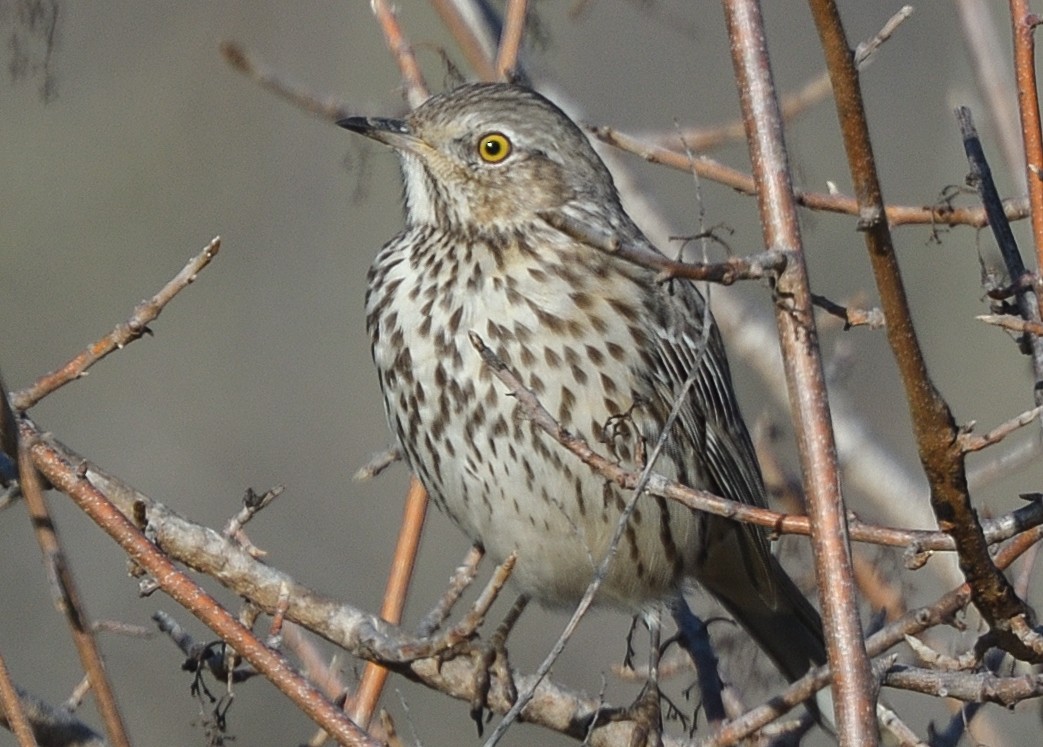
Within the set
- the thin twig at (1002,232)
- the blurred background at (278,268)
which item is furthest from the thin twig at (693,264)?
the blurred background at (278,268)

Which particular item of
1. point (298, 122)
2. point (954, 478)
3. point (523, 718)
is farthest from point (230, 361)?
point (954, 478)

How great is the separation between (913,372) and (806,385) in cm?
14

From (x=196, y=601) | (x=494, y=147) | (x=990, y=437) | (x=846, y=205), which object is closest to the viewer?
(x=990, y=437)

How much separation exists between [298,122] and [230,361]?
2.59 metres

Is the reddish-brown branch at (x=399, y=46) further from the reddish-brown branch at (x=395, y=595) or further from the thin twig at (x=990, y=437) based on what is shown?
the thin twig at (x=990, y=437)

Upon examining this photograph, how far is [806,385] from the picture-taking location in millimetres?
2215

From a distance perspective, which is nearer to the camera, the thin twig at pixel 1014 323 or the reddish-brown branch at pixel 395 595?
the thin twig at pixel 1014 323

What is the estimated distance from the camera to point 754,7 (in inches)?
89.4

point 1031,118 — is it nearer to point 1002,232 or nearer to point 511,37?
point 1002,232

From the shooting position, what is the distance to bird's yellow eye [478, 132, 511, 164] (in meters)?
4.64

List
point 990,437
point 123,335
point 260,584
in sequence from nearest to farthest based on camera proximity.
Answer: point 990,437 → point 123,335 → point 260,584

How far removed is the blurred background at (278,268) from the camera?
34.9 feet

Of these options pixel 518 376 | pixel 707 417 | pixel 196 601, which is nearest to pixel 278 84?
pixel 518 376

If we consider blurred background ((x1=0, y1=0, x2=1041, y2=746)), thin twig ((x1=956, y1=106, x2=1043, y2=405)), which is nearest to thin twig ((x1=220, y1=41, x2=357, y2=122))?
thin twig ((x1=956, y1=106, x2=1043, y2=405))
